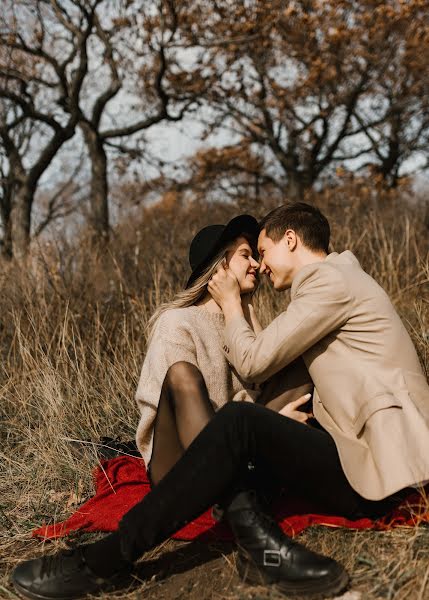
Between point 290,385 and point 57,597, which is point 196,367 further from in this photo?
point 57,597

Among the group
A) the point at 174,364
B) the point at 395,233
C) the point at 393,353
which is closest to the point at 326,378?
the point at 393,353

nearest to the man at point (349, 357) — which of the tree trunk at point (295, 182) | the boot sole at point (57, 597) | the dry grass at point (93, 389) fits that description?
the dry grass at point (93, 389)

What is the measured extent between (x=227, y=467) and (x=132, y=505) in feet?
3.36

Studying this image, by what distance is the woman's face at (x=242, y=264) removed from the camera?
2967 millimetres

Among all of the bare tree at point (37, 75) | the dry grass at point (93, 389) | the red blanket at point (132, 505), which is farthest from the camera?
the bare tree at point (37, 75)

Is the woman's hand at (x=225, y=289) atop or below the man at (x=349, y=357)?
atop

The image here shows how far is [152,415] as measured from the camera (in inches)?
109

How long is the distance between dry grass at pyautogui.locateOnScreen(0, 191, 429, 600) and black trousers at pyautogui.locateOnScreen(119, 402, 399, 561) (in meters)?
0.29

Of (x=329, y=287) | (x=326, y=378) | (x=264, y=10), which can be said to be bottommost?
(x=326, y=378)

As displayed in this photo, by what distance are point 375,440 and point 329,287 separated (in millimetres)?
603

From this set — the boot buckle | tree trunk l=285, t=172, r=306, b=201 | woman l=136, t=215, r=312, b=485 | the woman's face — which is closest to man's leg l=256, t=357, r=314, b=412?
woman l=136, t=215, r=312, b=485

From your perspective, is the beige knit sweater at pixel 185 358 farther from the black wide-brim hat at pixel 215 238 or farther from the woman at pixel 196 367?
the black wide-brim hat at pixel 215 238

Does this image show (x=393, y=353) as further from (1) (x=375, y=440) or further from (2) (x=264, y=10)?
(2) (x=264, y=10)

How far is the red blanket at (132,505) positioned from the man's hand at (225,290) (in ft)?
2.86
